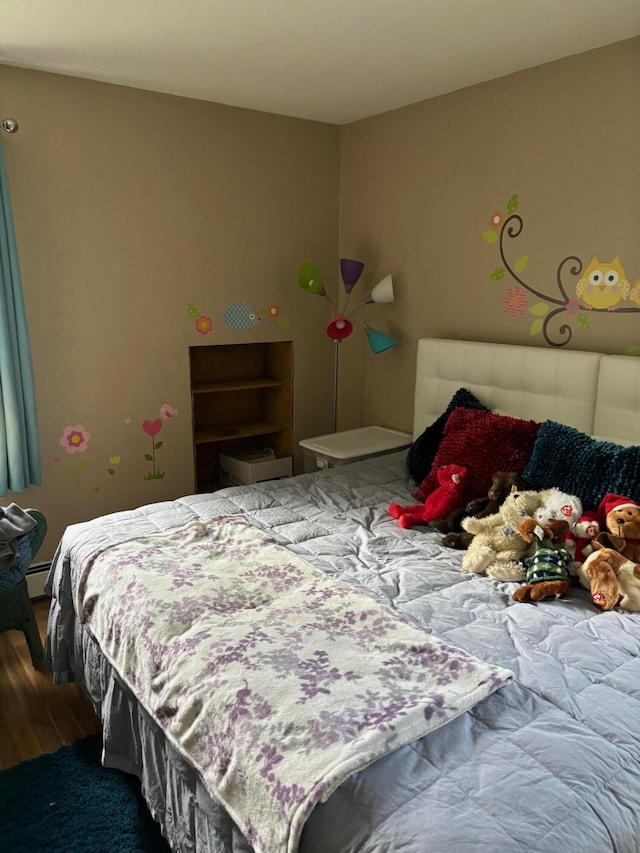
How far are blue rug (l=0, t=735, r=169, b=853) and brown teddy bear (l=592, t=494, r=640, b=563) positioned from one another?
1574 mm

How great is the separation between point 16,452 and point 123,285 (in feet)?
3.17

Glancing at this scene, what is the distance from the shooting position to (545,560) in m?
2.06

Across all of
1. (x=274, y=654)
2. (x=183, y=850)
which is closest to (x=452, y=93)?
(x=274, y=654)

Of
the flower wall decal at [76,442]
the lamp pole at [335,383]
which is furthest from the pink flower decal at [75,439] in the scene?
the lamp pole at [335,383]

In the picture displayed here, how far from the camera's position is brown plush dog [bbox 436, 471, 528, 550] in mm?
2482

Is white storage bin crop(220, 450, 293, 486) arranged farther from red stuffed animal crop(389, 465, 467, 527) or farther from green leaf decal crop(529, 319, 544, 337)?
green leaf decal crop(529, 319, 544, 337)

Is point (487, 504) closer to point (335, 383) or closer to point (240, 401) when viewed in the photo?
point (335, 383)

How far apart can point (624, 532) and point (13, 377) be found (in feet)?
8.34

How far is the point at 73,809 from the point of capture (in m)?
1.94

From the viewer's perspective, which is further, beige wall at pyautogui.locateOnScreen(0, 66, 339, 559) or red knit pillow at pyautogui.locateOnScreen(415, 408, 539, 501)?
beige wall at pyautogui.locateOnScreen(0, 66, 339, 559)

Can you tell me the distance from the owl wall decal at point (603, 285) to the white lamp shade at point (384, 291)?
3.35 feet

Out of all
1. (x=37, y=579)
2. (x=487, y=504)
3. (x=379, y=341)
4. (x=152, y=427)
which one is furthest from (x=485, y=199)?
(x=37, y=579)

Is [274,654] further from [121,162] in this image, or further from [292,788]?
[121,162]

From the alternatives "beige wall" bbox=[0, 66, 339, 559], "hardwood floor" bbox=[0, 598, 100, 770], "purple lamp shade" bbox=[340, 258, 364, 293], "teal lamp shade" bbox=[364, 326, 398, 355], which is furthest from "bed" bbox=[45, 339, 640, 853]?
"beige wall" bbox=[0, 66, 339, 559]
